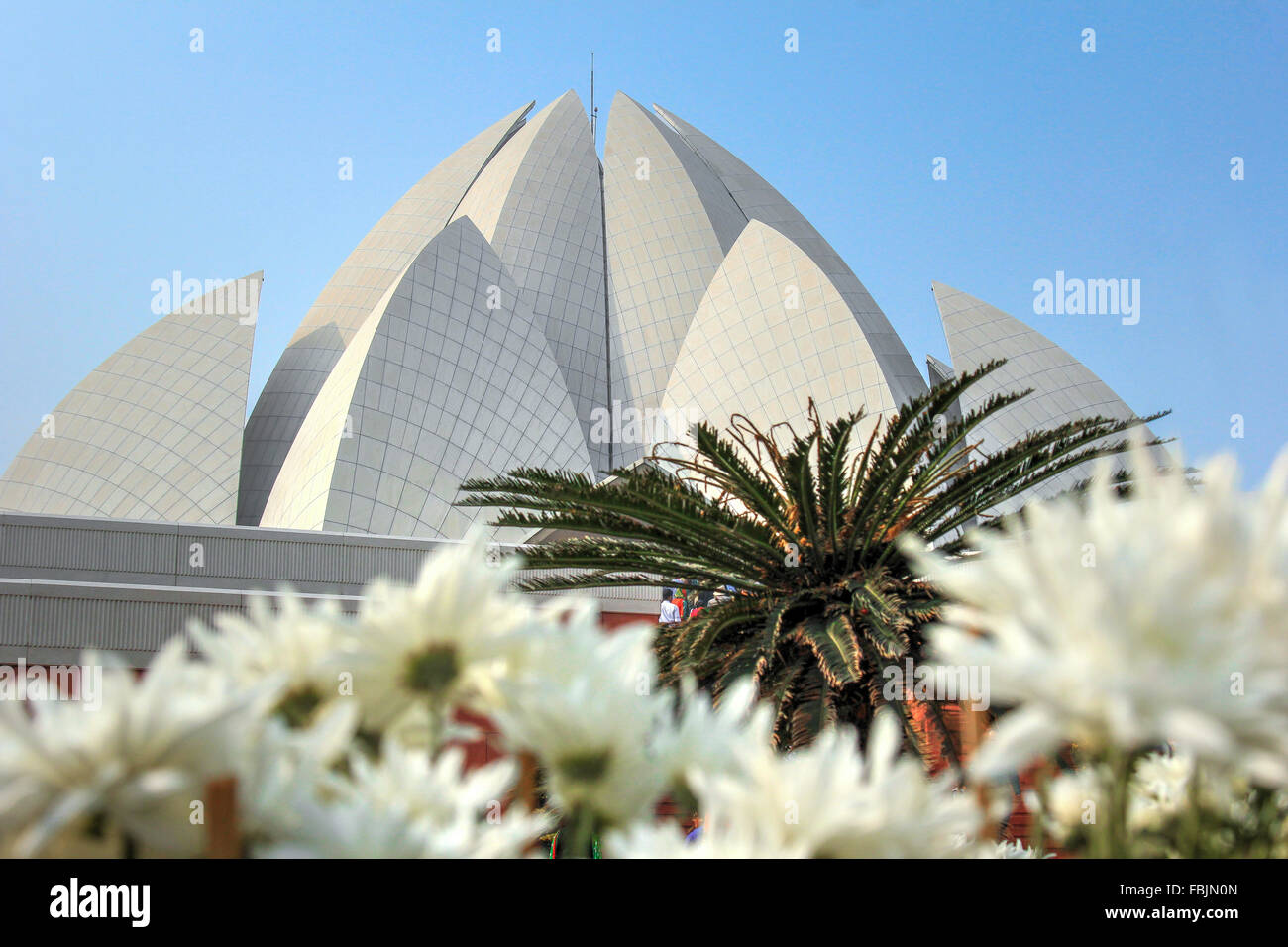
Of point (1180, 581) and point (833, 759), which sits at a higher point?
point (1180, 581)

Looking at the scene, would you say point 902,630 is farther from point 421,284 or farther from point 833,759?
point 421,284

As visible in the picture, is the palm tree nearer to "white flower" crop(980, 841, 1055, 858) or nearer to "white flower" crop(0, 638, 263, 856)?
"white flower" crop(980, 841, 1055, 858)

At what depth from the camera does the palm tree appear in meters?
5.81

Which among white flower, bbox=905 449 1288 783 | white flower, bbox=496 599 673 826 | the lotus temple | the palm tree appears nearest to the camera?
white flower, bbox=905 449 1288 783

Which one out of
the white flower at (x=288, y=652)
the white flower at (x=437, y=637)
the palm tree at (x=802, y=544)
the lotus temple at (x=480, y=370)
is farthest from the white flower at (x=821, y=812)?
the lotus temple at (x=480, y=370)

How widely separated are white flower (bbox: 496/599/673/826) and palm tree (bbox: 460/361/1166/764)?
4787mm

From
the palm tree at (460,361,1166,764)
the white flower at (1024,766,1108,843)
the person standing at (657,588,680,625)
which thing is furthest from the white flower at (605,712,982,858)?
the person standing at (657,588,680,625)

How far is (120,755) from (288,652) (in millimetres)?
209

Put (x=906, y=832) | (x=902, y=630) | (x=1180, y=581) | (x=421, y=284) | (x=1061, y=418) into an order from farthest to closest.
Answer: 1. (x=1061, y=418)
2. (x=421, y=284)
3. (x=902, y=630)
4. (x=906, y=832)
5. (x=1180, y=581)

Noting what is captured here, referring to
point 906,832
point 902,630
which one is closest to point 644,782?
point 906,832

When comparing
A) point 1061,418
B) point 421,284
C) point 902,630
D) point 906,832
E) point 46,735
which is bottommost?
point 902,630

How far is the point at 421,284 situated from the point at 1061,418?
1086 cm

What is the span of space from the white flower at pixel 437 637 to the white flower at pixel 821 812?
0.21 m
